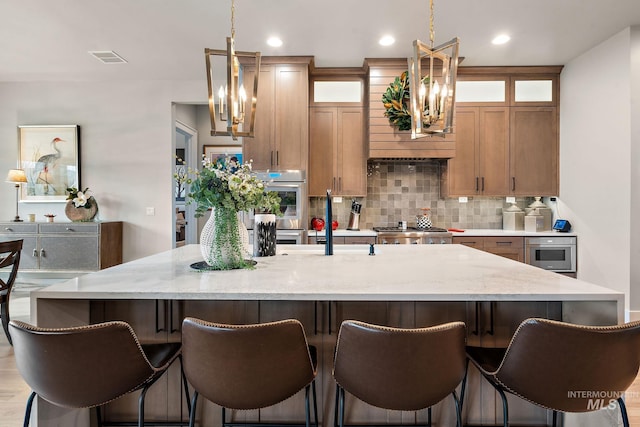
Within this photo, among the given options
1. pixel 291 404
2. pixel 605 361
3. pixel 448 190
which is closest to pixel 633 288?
pixel 448 190

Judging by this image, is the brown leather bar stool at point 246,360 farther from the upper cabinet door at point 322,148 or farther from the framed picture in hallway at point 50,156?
the framed picture in hallway at point 50,156

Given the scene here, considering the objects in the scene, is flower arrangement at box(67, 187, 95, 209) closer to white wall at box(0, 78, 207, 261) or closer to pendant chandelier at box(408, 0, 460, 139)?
white wall at box(0, 78, 207, 261)

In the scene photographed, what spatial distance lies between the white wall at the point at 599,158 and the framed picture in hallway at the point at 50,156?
5.94 m

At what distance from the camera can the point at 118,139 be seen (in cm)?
479

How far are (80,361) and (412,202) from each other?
4.00m

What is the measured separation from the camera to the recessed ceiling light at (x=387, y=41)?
11.6 feet

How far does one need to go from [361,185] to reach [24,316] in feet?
11.9

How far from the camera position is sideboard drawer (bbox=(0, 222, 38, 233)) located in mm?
4266

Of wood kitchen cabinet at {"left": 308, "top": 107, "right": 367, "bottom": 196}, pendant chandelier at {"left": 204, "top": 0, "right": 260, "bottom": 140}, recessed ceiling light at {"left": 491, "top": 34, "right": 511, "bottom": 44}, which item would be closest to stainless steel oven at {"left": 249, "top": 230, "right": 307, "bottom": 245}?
wood kitchen cabinet at {"left": 308, "top": 107, "right": 367, "bottom": 196}

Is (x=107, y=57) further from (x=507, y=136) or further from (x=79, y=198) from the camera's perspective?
(x=507, y=136)

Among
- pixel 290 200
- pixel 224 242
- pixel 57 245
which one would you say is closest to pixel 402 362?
pixel 224 242

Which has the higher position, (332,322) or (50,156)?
(50,156)

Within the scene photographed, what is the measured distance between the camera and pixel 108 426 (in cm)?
170

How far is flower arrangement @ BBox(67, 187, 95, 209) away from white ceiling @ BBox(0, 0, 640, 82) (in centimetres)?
146
